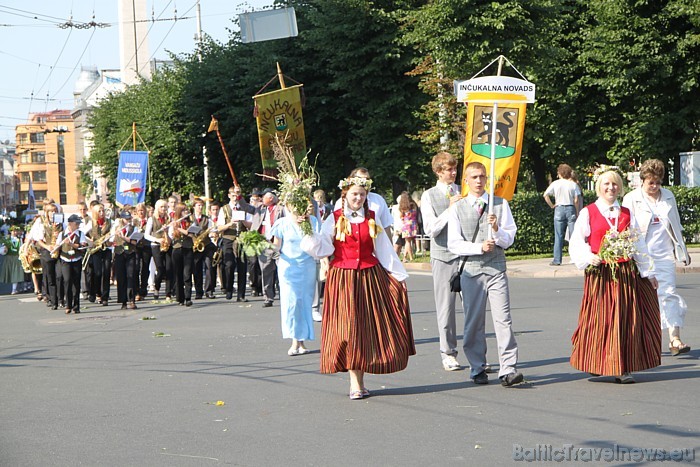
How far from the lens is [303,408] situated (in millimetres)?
8148

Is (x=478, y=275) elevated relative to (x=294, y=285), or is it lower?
elevated

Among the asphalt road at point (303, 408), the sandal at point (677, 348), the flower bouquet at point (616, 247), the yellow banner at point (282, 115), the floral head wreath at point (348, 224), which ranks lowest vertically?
the asphalt road at point (303, 408)

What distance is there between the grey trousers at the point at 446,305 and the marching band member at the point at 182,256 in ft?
31.3

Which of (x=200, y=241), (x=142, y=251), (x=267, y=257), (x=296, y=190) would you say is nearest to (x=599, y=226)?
(x=296, y=190)

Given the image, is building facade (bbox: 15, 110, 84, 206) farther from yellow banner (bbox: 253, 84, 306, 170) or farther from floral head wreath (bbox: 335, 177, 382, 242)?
floral head wreath (bbox: 335, 177, 382, 242)

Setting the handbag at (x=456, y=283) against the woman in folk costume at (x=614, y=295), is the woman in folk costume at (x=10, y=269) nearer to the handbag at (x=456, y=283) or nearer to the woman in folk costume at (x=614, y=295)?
the handbag at (x=456, y=283)

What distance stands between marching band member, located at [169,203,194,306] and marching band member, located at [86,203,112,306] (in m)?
1.25

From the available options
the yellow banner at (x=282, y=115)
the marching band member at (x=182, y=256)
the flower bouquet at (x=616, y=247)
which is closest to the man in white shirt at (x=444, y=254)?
the flower bouquet at (x=616, y=247)

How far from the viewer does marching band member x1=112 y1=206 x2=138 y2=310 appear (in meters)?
18.8

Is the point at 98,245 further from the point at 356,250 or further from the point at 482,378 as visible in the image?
the point at 482,378

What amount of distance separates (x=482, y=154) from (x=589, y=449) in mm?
6311

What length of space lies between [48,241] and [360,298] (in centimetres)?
1211

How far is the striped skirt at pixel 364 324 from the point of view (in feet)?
27.6

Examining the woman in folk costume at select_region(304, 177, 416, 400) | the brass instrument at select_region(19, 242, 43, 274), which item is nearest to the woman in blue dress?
the woman in folk costume at select_region(304, 177, 416, 400)
